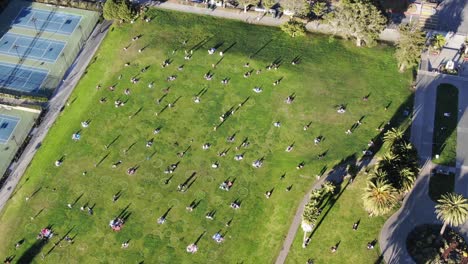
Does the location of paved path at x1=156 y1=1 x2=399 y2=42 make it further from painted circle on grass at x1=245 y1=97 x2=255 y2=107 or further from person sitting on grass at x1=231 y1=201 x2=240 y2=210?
person sitting on grass at x1=231 y1=201 x2=240 y2=210

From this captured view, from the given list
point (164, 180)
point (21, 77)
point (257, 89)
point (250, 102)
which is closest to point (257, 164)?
point (250, 102)

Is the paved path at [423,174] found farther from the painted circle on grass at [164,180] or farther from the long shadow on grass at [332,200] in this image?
the painted circle on grass at [164,180]

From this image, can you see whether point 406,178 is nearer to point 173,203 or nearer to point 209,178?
point 209,178

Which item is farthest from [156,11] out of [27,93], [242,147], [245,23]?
[242,147]

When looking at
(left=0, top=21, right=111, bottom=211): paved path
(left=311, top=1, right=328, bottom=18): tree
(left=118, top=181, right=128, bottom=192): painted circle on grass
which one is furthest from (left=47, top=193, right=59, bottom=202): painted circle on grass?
(left=311, top=1, right=328, bottom=18): tree

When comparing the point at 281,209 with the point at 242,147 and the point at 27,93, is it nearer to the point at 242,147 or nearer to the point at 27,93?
the point at 242,147

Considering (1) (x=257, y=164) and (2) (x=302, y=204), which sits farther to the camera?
(1) (x=257, y=164)
